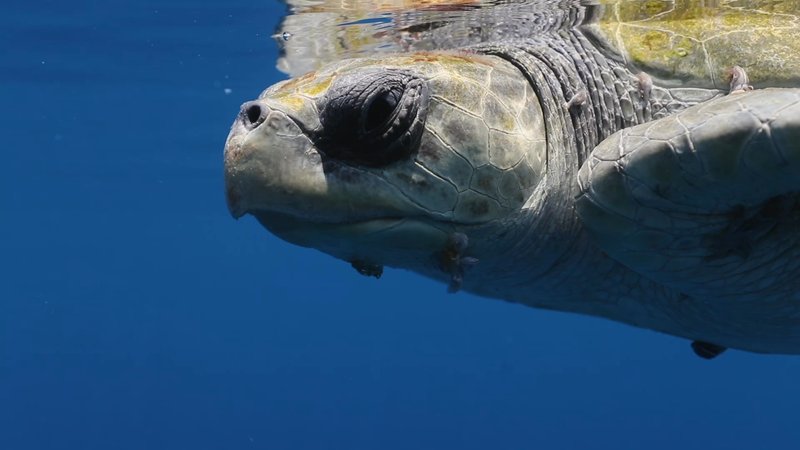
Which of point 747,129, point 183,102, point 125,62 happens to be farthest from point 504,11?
point 183,102

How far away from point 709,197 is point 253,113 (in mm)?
1511

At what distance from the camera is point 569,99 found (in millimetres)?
3072

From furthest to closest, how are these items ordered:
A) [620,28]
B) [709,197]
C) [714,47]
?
[620,28]
[714,47]
[709,197]

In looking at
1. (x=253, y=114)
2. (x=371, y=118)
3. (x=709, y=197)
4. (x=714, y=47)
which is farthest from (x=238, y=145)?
(x=714, y=47)

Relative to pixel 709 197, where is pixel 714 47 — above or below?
above

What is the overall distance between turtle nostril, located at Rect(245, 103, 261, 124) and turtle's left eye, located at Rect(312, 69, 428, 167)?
197 millimetres

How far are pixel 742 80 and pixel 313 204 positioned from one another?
6.32ft

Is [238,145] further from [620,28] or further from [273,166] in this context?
[620,28]

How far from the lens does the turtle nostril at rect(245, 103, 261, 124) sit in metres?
2.40

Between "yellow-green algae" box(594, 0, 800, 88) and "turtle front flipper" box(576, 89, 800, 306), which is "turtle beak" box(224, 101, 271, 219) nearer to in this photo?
"turtle front flipper" box(576, 89, 800, 306)

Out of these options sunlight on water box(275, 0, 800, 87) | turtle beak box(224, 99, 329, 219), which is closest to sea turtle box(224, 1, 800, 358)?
turtle beak box(224, 99, 329, 219)

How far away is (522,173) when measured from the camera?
265 centimetres

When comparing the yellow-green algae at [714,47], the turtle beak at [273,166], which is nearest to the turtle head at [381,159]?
the turtle beak at [273,166]

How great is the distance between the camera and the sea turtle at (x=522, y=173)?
89.3 inches
